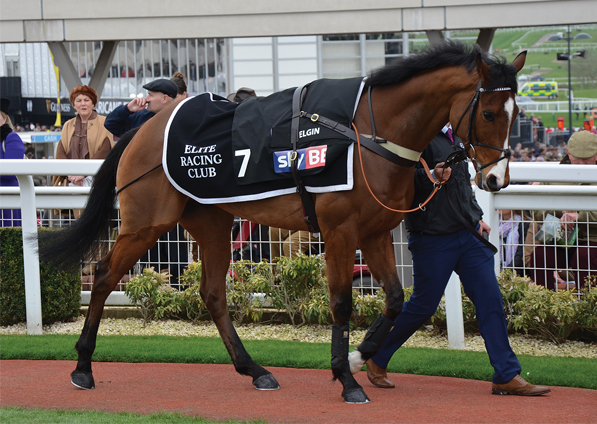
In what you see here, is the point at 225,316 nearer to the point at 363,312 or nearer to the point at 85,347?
the point at 85,347

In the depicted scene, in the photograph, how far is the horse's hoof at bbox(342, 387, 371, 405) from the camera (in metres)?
3.71

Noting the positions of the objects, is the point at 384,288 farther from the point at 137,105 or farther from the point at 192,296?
the point at 137,105

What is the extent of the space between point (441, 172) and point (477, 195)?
128cm

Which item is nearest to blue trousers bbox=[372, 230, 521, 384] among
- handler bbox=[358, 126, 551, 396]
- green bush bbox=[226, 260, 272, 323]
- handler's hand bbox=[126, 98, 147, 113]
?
handler bbox=[358, 126, 551, 396]

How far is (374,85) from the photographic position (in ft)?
12.5

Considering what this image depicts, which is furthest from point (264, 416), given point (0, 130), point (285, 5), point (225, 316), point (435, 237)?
point (285, 5)

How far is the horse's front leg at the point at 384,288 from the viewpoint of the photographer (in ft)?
12.8

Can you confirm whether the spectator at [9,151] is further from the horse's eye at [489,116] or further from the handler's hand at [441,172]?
the horse's eye at [489,116]

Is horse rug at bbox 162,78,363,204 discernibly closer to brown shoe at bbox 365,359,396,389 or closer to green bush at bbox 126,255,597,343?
brown shoe at bbox 365,359,396,389

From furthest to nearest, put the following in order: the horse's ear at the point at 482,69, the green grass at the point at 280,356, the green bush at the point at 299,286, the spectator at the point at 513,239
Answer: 1. the green bush at the point at 299,286
2. the spectator at the point at 513,239
3. the green grass at the point at 280,356
4. the horse's ear at the point at 482,69

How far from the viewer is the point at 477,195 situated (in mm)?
4977

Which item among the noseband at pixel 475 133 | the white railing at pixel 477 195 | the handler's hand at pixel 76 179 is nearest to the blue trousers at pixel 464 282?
the noseband at pixel 475 133

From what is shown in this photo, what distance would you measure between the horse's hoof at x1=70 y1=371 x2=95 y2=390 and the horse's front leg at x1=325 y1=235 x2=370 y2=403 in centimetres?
149

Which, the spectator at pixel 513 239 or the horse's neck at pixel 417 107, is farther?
the spectator at pixel 513 239
